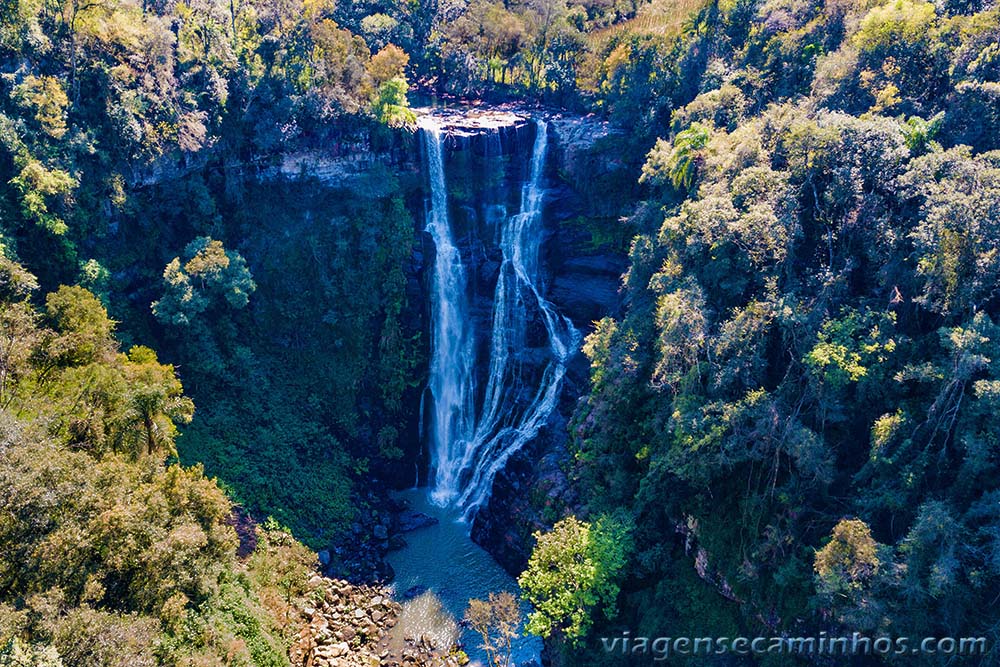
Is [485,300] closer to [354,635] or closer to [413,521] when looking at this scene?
[413,521]

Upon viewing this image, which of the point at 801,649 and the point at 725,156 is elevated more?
the point at 725,156

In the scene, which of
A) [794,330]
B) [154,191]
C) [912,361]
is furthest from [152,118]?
[912,361]

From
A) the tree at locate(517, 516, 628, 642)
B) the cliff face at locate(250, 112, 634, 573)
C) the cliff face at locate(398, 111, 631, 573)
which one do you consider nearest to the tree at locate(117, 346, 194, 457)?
the cliff face at locate(250, 112, 634, 573)

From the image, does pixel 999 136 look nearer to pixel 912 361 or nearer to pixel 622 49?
pixel 912 361

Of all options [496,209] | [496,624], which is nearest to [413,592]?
[496,624]

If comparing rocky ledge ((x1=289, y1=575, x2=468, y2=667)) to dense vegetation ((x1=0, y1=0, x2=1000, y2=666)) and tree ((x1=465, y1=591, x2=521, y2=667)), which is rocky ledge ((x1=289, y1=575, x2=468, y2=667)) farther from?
dense vegetation ((x1=0, y1=0, x2=1000, y2=666))

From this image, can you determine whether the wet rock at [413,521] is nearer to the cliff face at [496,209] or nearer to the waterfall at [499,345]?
the waterfall at [499,345]
